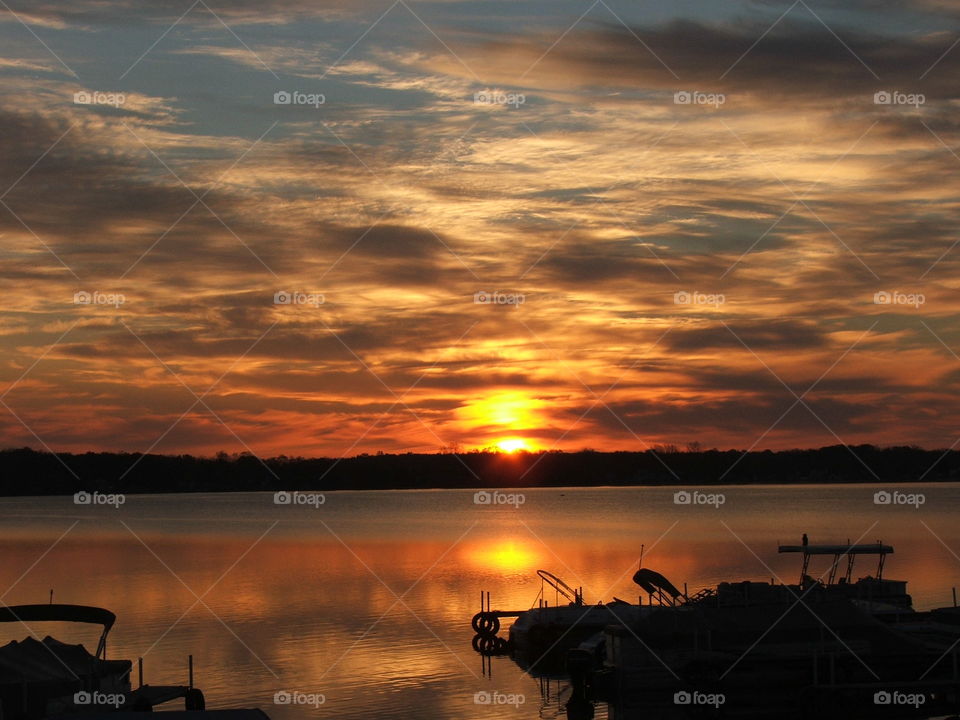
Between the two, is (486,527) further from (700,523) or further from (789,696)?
(789,696)

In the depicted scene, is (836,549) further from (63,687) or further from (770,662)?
(63,687)

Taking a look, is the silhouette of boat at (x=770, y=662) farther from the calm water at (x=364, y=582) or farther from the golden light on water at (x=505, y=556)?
the golden light on water at (x=505, y=556)

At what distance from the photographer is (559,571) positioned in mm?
75500

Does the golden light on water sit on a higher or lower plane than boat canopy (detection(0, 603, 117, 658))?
higher

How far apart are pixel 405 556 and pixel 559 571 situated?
24.3 meters

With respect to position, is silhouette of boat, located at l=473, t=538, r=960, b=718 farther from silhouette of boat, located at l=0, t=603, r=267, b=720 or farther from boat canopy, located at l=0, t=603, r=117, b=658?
boat canopy, located at l=0, t=603, r=117, b=658

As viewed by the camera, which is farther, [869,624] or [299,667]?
[299,667]

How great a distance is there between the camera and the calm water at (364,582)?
36.1m

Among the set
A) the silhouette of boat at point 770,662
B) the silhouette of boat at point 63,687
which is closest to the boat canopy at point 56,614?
the silhouette of boat at point 63,687

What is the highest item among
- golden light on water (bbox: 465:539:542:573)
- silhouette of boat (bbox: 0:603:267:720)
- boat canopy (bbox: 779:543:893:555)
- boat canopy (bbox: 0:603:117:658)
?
golden light on water (bbox: 465:539:542:573)

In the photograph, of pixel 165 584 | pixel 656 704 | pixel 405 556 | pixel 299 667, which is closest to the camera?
pixel 656 704

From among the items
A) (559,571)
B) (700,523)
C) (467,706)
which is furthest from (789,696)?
(700,523)

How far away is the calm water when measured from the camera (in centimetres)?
3609

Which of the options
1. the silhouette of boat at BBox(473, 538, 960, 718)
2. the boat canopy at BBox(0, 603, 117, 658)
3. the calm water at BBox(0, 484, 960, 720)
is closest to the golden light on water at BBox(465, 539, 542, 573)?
the calm water at BBox(0, 484, 960, 720)
